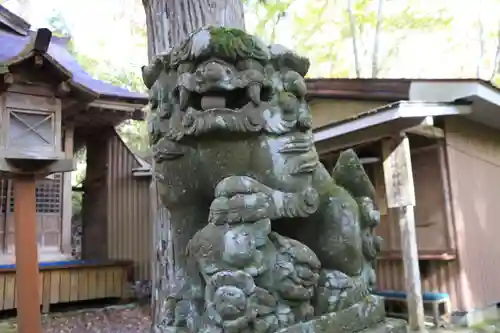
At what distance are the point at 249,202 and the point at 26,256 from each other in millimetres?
4469

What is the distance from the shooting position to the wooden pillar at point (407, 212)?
5504mm

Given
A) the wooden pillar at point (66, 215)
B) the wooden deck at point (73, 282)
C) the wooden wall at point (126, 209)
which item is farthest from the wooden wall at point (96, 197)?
the wooden deck at point (73, 282)

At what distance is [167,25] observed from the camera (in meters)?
3.86

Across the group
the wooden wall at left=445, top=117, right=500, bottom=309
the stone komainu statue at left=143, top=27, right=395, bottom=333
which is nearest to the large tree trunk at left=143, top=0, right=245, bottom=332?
the stone komainu statue at left=143, top=27, right=395, bottom=333

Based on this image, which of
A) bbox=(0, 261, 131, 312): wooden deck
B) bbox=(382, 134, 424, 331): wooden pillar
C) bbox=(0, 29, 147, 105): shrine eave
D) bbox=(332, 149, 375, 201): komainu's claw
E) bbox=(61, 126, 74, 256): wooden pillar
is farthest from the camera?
bbox=(61, 126, 74, 256): wooden pillar

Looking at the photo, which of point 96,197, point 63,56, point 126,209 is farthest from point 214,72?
point 96,197

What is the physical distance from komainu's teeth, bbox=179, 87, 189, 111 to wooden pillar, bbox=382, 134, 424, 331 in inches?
165

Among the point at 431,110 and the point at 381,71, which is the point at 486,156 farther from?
the point at 381,71

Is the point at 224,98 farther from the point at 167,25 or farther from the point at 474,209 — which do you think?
the point at 474,209

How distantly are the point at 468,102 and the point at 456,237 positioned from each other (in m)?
1.85

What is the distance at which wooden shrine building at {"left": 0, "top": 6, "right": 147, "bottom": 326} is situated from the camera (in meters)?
5.66

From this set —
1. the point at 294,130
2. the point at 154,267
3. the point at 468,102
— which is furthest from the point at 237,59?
the point at 468,102

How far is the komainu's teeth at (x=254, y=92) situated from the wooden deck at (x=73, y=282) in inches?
289

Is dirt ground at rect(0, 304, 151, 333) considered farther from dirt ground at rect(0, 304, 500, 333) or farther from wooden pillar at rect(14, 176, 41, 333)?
wooden pillar at rect(14, 176, 41, 333)
